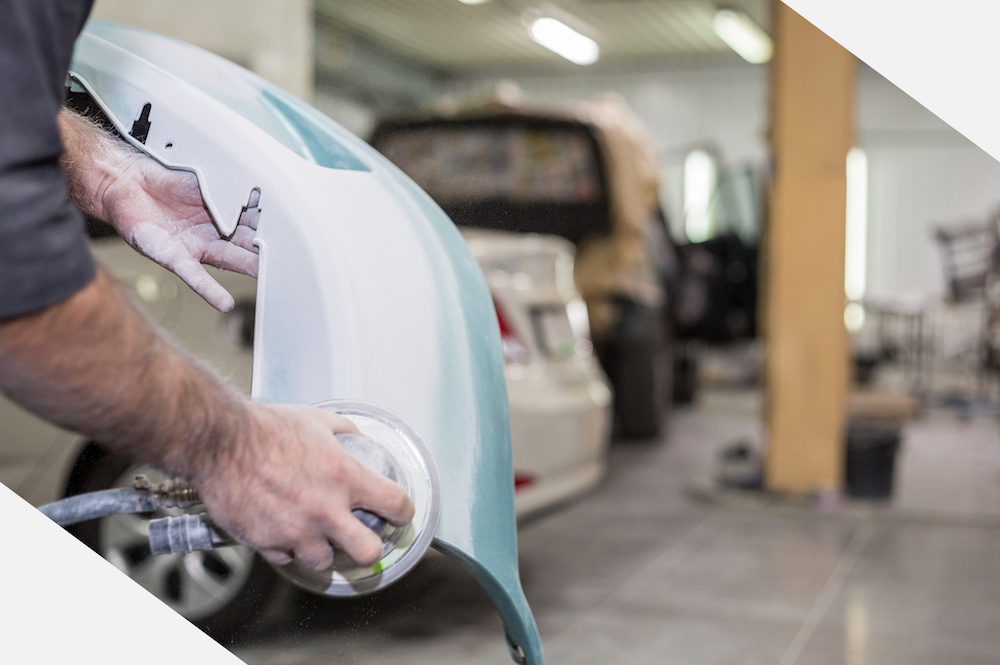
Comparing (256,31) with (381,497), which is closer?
(381,497)

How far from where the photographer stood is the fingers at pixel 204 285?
2.12ft

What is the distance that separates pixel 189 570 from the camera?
746mm

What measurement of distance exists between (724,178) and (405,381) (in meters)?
7.87

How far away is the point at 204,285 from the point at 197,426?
166mm

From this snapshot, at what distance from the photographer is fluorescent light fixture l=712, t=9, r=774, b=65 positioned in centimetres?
981

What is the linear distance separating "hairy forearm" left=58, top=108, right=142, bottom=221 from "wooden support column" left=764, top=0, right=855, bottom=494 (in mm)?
3663

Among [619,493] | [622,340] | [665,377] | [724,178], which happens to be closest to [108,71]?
[619,493]

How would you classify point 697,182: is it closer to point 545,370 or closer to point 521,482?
point 545,370

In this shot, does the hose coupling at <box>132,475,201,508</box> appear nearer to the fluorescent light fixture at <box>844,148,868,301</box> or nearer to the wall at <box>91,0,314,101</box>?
the wall at <box>91,0,314,101</box>

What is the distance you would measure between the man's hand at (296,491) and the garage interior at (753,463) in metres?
0.10

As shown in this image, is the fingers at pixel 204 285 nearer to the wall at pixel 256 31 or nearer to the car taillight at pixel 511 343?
the wall at pixel 256 31

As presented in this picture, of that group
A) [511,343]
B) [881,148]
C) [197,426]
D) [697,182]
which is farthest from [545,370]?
[881,148]

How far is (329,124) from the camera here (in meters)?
0.69

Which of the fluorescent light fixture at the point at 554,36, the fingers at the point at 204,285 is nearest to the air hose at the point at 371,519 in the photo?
the fingers at the point at 204,285
